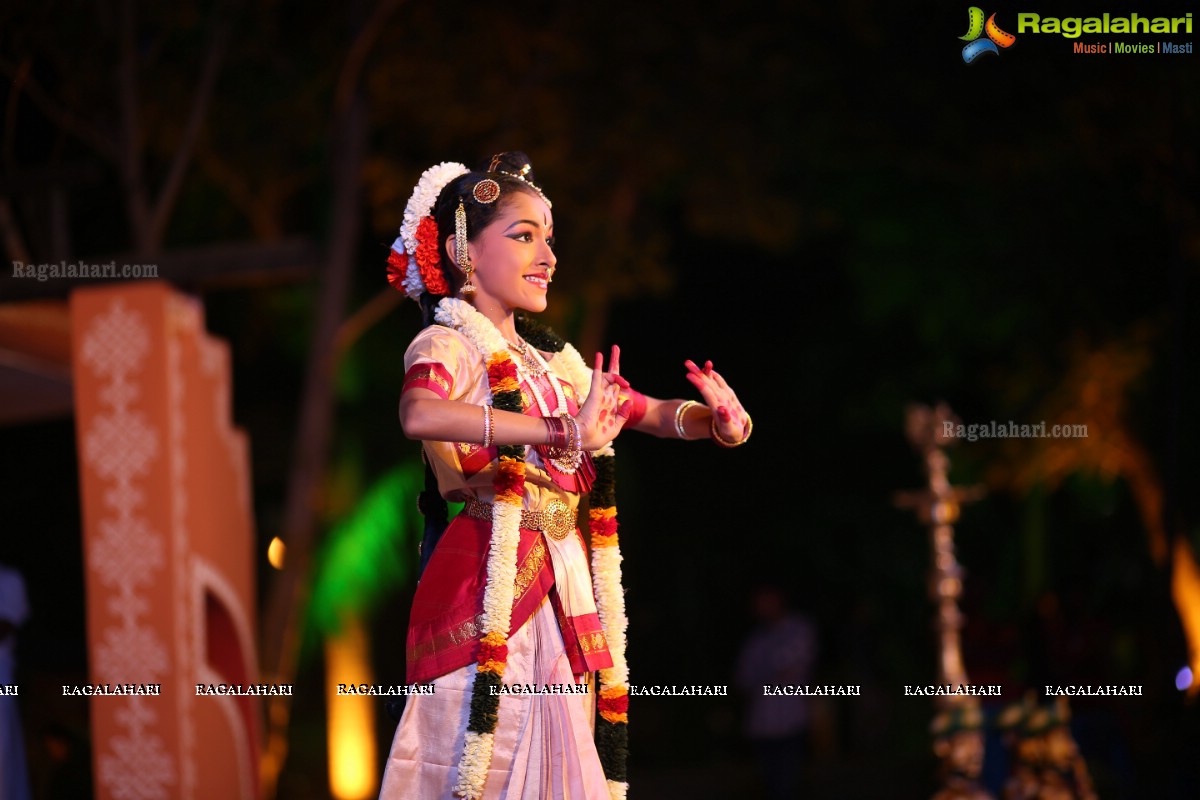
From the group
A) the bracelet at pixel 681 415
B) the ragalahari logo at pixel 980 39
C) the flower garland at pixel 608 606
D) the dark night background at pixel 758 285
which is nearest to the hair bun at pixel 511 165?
the flower garland at pixel 608 606

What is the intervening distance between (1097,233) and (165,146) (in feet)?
24.9

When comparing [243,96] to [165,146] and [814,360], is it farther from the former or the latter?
[814,360]

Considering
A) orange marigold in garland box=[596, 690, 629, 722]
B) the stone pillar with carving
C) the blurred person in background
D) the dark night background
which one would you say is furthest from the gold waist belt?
the blurred person in background

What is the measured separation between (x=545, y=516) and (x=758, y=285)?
44.1 ft

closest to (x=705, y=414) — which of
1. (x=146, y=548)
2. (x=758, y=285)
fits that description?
(x=146, y=548)

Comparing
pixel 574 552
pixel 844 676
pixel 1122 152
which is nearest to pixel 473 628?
pixel 574 552

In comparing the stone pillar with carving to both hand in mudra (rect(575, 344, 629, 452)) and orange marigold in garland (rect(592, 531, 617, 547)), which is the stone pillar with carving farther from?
hand in mudra (rect(575, 344, 629, 452))

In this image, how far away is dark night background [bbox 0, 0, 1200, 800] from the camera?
8.97 meters

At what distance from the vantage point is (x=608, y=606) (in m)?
3.42

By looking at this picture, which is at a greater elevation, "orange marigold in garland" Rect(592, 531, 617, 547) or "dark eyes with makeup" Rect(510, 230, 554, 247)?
"dark eyes with makeup" Rect(510, 230, 554, 247)

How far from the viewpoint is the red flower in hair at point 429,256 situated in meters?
3.46

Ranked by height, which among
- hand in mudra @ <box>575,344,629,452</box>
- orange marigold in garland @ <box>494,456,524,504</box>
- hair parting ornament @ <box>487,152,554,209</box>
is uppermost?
hair parting ornament @ <box>487,152,554,209</box>

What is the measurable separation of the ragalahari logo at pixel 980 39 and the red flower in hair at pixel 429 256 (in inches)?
270

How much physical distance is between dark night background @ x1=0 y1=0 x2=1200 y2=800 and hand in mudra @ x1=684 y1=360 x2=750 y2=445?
4.66m
